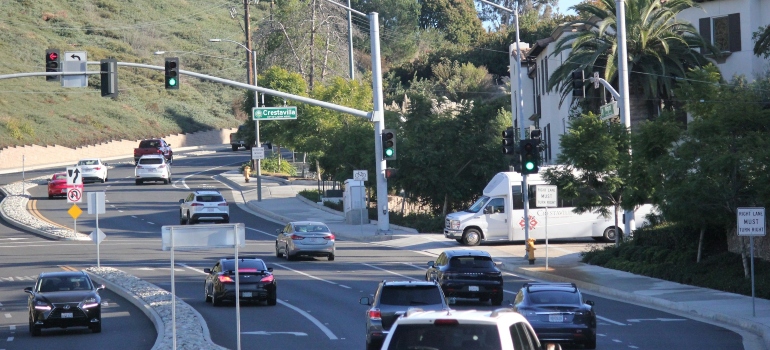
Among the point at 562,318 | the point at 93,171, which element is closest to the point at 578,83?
the point at 562,318

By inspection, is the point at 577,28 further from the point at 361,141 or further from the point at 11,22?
the point at 11,22

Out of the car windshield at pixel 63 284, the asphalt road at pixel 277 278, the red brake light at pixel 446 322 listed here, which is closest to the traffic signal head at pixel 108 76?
the asphalt road at pixel 277 278

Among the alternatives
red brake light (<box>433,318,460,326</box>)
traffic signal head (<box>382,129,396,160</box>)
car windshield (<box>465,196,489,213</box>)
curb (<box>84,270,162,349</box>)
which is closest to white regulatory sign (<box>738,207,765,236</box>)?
curb (<box>84,270,162,349</box>)

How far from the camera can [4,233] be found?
4847 centimetres

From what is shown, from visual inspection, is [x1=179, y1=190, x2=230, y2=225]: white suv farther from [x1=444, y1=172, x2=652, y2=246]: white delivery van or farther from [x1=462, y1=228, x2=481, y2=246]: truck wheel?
[x1=462, y1=228, x2=481, y2=246]: truck wheel

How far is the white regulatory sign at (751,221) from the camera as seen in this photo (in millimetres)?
22031

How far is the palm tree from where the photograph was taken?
4053 cm

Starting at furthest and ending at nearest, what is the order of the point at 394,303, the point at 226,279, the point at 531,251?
the point at 531,251
the point at 226,279
the point at 394,303

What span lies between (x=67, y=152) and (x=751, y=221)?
8402 cm

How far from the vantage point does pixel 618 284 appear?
1150 inches

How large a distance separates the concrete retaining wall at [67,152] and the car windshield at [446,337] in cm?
7434

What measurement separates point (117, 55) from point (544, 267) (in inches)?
4392

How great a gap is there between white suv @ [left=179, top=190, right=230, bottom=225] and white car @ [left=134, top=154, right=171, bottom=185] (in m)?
19.2

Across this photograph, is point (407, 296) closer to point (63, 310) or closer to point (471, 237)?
point (63, 310)
